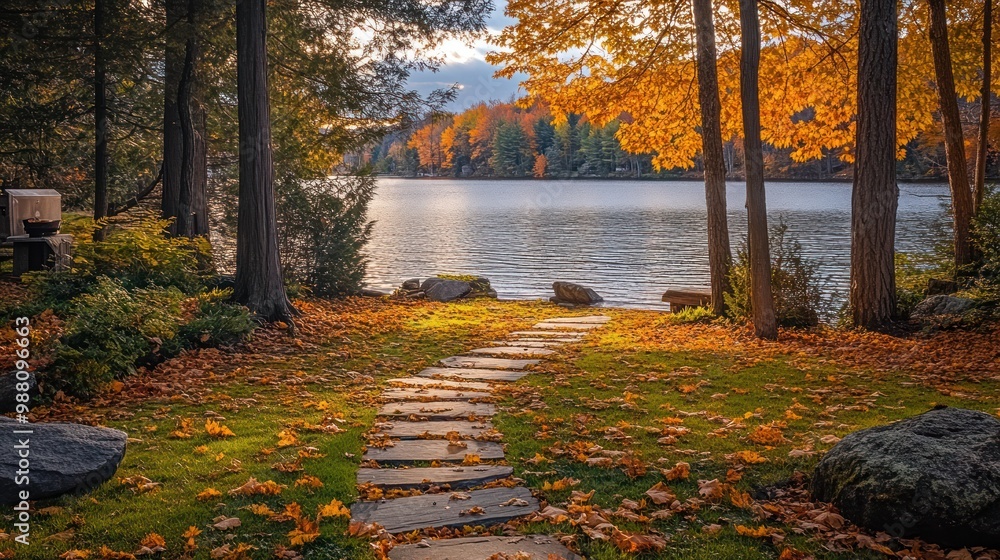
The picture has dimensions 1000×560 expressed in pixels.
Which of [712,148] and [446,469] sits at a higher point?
[712,148]

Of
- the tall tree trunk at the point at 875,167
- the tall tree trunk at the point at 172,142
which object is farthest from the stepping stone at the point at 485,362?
the tall tree trunk at the point at 172,142

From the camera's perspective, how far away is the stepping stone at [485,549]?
3.90m

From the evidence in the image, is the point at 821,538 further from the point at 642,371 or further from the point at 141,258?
the point at 141,258

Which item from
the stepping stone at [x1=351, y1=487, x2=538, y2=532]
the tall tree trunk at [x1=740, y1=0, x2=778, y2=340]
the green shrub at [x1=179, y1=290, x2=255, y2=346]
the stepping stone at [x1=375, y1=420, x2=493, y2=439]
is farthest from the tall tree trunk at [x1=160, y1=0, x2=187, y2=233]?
the stepping stone at [x1=351, y1=487, x2=538, y2=532]

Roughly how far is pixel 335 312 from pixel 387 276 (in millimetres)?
12154

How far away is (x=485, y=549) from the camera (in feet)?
13.1

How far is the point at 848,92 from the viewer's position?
13992 millimetres

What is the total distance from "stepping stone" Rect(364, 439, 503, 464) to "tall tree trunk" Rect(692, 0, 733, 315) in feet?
26.0

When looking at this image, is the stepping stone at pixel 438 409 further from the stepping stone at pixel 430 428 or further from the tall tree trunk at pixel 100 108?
the tall tree trunk at pixel 100 108

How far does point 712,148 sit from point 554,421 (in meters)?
7.73

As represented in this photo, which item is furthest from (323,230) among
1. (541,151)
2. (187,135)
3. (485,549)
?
(541,151)

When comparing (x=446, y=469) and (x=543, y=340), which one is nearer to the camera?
(x=446, y=469)

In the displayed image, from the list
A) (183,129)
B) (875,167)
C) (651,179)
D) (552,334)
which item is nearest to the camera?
(875,167)

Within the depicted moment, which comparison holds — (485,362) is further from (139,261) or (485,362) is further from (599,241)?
(599,241)
